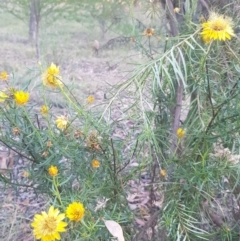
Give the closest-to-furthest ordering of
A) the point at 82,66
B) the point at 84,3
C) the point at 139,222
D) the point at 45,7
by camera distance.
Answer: the point at 139,222
the point at 82,66
the point at 45,7
the point at 84,3

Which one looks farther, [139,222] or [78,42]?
[78,42]

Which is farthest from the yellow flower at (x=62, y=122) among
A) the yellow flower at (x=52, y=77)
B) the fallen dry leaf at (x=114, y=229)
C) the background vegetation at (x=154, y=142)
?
the fallen dry leaf at (x=114, y=229)

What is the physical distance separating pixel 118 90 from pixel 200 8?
0.56m

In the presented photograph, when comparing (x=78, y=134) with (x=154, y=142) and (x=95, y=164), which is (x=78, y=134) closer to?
(x=95, y=164)

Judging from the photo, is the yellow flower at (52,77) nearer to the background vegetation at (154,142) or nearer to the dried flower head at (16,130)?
the background vegetation at (154,142)

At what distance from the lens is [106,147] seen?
4.07 feet

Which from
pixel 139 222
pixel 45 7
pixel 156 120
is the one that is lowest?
pixel 139 222

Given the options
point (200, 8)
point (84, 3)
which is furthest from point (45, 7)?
point (200, 8)

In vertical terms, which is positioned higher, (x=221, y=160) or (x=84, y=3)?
(x=84, y=3)

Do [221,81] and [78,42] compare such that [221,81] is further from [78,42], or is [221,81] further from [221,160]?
[78,42]

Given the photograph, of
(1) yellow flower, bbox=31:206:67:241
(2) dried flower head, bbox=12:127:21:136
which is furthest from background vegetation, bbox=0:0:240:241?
(1) yellow flower, bbox=31:206:67:241

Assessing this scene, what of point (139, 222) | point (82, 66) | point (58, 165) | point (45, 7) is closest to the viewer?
point (58, 165)

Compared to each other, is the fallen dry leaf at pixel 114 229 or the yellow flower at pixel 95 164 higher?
the yellow flower at pixel 95 164

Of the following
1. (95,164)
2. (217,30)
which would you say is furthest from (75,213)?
(217,30)
